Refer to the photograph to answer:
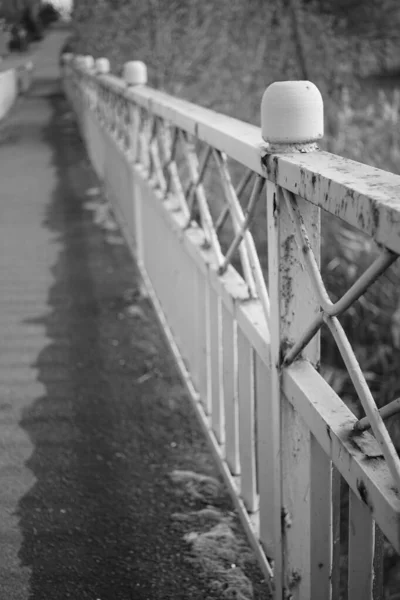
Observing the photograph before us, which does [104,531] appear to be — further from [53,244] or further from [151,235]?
[53,244]

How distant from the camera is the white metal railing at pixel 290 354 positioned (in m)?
1.78

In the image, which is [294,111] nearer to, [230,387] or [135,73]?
[230,387]

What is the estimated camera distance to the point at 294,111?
7.30ft

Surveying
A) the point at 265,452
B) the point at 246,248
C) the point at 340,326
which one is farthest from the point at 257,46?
the point at 340,326

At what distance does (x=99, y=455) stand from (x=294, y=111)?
223 centimetres

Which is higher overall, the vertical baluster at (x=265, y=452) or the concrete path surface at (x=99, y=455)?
the vertical baluster at (x=265, y=452)

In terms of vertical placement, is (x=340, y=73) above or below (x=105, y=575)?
above

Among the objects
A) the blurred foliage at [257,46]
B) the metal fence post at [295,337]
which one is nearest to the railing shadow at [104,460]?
the metal fence post at [295,337]

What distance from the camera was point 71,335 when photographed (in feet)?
18.7

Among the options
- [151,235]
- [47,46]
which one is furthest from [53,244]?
[47,46]

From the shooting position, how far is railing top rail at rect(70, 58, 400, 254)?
158 centimetres

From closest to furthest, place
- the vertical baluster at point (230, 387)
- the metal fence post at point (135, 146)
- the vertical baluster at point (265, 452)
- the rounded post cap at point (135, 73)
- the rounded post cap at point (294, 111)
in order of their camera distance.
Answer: the rounded post cap at point (294, 111) < the vertical baluster at point (265, 452) < the vertical baluster at point (230, 387) < the metal fence post at point (135, 146) < the rounded post cap at point (135, 73)

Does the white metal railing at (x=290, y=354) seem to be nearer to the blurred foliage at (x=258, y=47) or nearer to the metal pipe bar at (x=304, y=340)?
the metal pipe bar at (x=304, y=340)

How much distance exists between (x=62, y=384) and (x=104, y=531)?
1.65 metres
